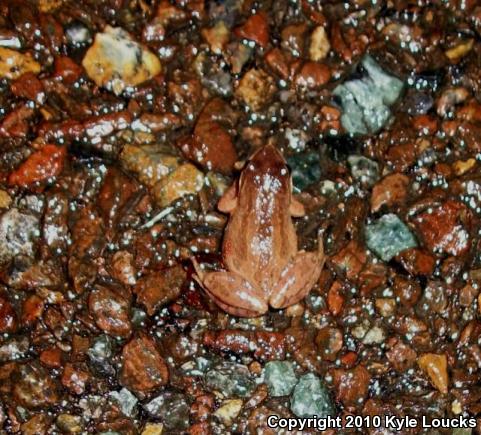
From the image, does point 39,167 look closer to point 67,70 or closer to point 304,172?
point 67,70

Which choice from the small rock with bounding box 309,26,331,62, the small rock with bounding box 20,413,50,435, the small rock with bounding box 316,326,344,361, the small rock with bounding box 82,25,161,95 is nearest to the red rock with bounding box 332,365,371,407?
the small rock with bounding box 316,326,344,361

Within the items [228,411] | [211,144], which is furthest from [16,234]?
[228,411]

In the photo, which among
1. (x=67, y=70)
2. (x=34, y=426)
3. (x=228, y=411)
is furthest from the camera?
(x=67, y=70)

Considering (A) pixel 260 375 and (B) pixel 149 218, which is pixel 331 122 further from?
(A) pixel 260 375

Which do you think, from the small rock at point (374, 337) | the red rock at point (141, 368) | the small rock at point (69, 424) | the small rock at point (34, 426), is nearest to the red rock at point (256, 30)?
the small rock at point (374, 337)

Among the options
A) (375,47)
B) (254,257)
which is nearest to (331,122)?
(375,47)
